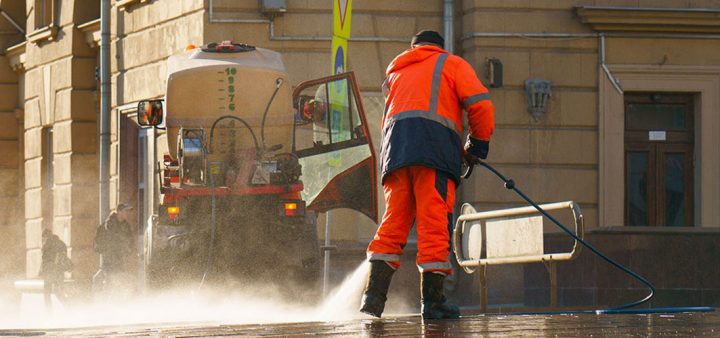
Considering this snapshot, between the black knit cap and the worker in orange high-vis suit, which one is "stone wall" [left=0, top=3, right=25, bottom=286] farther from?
the worker in orange high-vis suit

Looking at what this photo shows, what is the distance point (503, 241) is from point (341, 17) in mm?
3532

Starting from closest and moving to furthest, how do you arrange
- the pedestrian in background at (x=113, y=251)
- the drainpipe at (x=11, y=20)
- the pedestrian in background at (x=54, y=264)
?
1. the pedestrian in background at (x=113, y=251)
2. the pedestrian in background at (x=54, y=264)
3. the drainpipe at (x=11, y=20)

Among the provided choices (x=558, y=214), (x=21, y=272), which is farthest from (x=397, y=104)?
(x=21, y=272)

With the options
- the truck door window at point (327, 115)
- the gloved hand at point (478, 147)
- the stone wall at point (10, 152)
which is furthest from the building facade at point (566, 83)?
the gloved hand at point (478, 147)

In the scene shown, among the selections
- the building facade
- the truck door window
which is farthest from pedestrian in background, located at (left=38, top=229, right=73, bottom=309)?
the truck door window

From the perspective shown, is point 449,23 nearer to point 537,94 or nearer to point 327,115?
point 537,94

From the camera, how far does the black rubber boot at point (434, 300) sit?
9.07 metres

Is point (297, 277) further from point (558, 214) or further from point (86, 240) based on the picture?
point (86, 240)

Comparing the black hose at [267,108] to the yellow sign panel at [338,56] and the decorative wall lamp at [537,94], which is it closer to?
the yellow sign panel at [338,56]

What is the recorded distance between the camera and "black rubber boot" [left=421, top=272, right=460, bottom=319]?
9.07m

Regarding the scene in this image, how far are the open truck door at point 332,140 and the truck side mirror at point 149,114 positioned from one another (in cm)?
135

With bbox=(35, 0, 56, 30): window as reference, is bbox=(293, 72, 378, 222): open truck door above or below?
below

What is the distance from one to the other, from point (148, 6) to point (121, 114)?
1818 millimetres

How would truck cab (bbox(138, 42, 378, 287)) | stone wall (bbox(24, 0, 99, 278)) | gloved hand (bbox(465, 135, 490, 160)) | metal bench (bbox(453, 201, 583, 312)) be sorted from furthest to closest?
stone wall (bbox(24, 0, 99, 278))
truck cab (bbox(138, 42, 378, 287))
metal bench (bbox(453, 201, 583, 312))
gloved hand (bbox(465, 135, 490, 160))
